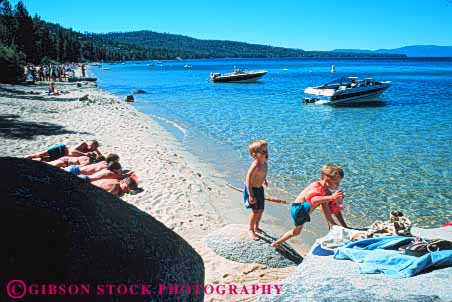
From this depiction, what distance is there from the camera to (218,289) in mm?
4652

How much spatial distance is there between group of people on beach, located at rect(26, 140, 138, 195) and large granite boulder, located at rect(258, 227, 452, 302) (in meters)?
4.48

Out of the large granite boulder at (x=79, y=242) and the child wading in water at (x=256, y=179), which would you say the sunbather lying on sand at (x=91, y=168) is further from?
the large granite boulder at (x=79, y=242)

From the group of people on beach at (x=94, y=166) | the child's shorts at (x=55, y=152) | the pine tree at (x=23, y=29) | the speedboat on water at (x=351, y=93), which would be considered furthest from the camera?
the pine tree at (x=23, y=29)

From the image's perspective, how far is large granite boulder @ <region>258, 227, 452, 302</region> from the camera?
3.16m

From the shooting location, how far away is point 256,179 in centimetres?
527

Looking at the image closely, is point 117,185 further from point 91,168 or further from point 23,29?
point 23,29

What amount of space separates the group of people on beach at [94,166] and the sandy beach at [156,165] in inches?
13.3

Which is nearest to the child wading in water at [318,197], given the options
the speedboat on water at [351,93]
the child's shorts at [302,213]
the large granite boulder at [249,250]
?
the child's shorts at [302,213]

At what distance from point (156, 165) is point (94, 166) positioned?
2193mm

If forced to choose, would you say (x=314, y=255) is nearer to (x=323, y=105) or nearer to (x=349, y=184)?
(x=349, y=184)

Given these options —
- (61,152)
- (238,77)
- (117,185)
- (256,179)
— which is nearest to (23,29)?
(238,77)

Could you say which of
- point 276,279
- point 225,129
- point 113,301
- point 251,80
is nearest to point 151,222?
point 113,301

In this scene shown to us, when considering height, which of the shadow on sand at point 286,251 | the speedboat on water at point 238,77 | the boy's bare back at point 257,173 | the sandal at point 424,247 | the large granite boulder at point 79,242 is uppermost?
the speedboat on water at point 238,77

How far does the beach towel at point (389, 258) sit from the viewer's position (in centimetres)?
355
